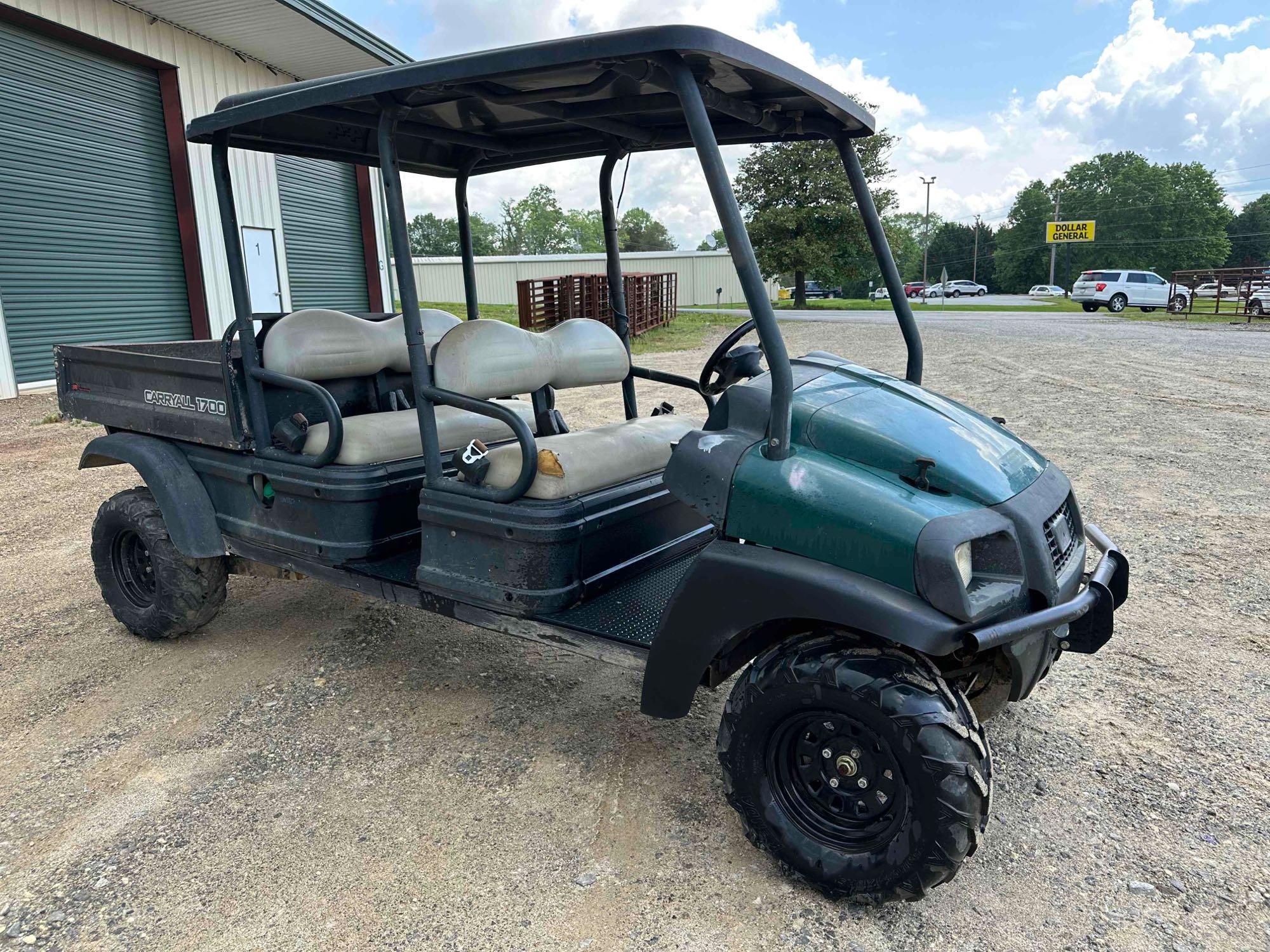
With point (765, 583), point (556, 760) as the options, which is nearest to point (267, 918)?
point (556, 760)

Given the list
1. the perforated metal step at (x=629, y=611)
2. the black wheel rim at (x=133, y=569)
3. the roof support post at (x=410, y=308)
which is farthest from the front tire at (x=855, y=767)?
the black wheel rim at (x=133, y=569)

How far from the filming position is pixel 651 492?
3039mm

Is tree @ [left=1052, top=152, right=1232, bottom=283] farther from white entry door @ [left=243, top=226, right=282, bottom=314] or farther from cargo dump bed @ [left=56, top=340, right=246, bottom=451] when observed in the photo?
cargo dump bed @ [left=56, top=340, right=246, bottom=451]

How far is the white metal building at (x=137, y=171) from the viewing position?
9.95m

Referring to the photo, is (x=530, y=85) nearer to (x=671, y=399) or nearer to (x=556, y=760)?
(x=556, y=760)

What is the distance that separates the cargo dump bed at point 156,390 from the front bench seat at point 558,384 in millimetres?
872

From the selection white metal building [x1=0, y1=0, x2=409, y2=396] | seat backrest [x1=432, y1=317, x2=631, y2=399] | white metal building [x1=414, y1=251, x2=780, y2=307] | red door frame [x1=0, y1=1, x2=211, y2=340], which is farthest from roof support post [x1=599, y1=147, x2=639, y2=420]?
white metal building [x1=414, y1=251, x2=780, y2=307]

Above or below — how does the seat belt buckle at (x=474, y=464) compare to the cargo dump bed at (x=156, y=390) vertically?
below

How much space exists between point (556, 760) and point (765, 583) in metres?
1.15

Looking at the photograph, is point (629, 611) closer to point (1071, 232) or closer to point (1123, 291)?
point (1123, 291)

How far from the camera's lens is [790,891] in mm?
2188

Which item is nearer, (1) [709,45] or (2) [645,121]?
(1) [709,45]

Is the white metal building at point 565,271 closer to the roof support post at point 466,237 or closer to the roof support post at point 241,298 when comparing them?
the roof support post at point 466,237

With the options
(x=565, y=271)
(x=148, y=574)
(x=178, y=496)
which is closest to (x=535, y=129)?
(x=178, y=496)
